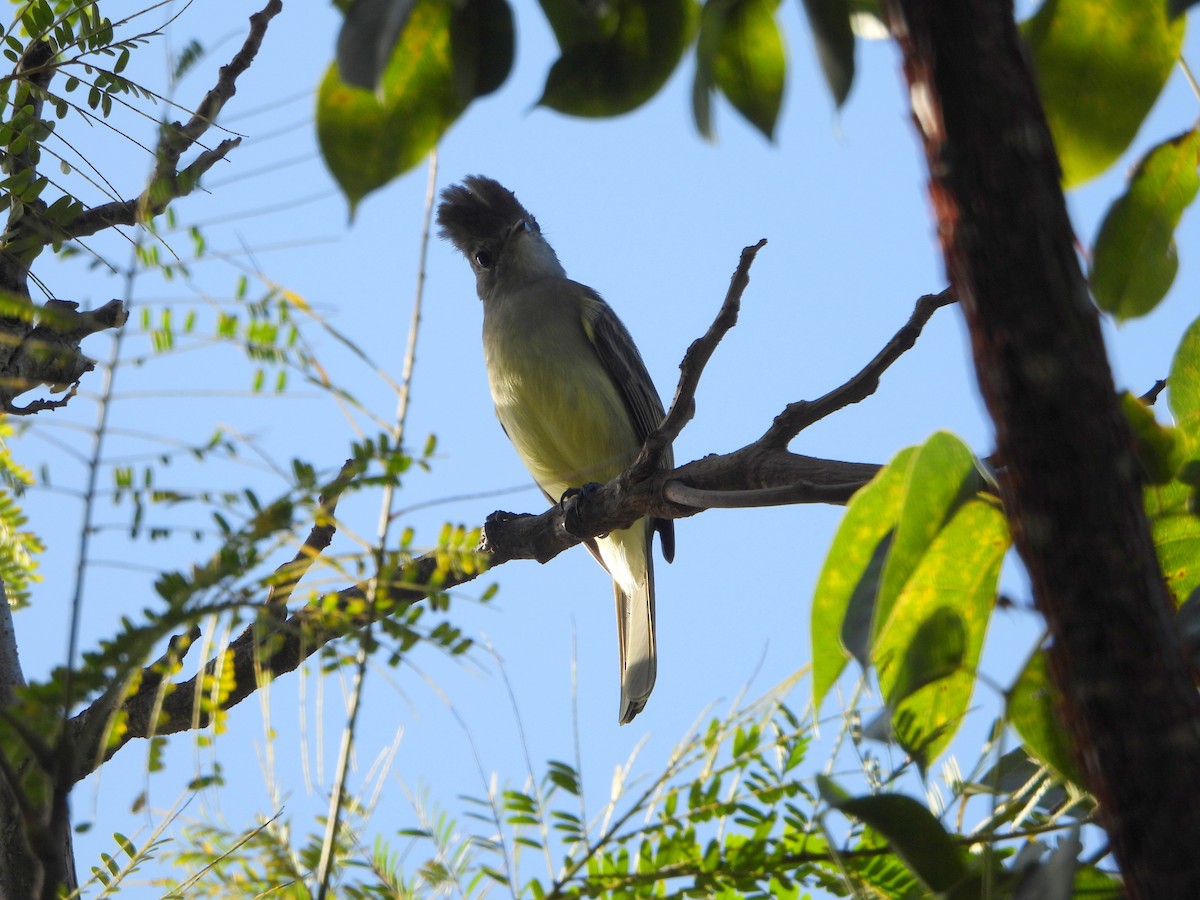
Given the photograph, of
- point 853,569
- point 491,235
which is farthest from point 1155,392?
point 491,235

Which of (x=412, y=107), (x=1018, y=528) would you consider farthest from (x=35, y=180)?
(x=1018, y=528)

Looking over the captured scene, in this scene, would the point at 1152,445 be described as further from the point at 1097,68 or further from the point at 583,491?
the point at 583,491

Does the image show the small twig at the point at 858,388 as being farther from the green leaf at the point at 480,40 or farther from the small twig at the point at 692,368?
the green leaf at the point at 480,40

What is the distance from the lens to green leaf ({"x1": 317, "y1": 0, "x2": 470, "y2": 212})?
102 centimetres

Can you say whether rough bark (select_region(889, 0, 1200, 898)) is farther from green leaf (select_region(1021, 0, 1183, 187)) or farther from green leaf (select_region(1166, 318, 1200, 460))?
green leaf (select_region(1166, 318, 1200, 460))

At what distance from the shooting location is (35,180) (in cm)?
220

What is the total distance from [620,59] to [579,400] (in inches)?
159

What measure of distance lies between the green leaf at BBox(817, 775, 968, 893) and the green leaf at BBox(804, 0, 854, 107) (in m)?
0.59

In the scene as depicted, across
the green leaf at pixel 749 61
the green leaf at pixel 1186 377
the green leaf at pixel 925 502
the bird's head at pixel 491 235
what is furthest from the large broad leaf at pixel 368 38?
the bird's head at pixel 491 235

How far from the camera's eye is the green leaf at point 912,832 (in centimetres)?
94

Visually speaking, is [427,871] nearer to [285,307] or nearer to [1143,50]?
[285,307]

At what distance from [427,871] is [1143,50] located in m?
1.14

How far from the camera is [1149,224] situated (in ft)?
4.00

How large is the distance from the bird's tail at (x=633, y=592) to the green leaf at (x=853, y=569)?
417 centimetres
